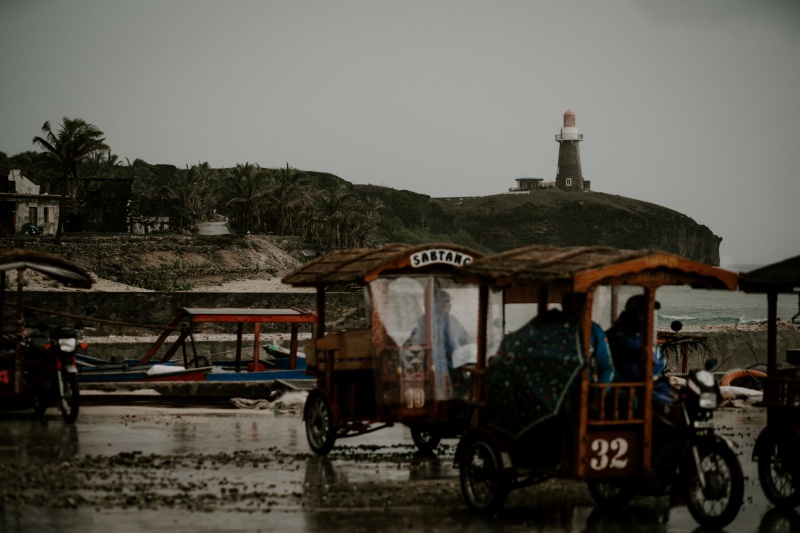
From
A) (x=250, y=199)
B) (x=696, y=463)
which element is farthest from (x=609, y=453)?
(x=250, y=199)

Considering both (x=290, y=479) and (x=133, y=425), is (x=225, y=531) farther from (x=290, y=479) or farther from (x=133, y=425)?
(x=133, y=425)

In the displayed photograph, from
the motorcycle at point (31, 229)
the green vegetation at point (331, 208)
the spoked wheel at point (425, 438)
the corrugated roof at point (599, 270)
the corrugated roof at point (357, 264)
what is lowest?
the spoked wheel at point (425, 438)

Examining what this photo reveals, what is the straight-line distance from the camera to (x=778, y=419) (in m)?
10.8

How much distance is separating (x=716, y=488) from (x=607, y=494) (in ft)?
3.83

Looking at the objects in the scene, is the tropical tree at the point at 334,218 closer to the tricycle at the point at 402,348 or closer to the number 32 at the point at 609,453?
the tricycle at the point at 402,348

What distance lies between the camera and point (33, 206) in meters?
84.1

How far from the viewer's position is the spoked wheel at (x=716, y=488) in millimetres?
9375

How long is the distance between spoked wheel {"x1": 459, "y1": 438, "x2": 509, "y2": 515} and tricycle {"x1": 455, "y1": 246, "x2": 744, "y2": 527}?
0.01 m

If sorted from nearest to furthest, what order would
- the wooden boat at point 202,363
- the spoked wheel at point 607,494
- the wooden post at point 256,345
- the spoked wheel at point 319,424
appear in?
→ the spoked wheel at point 607,494 → the spoked wheel at point 319,424 → the wooden boat at point 202,363 → the wooden post at point 256,345

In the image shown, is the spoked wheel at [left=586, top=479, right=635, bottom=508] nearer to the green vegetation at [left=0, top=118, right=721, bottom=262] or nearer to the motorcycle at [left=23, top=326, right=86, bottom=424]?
the motorcycle at [left=23, top=326, right=86, bottom=424]

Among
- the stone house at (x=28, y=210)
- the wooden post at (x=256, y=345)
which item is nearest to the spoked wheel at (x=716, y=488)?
the wooden post at (x=256, y=345)

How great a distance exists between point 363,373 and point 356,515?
4.29m

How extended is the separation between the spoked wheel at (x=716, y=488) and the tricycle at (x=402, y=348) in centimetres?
393

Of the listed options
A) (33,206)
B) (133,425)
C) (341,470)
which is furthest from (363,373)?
(33,206)
